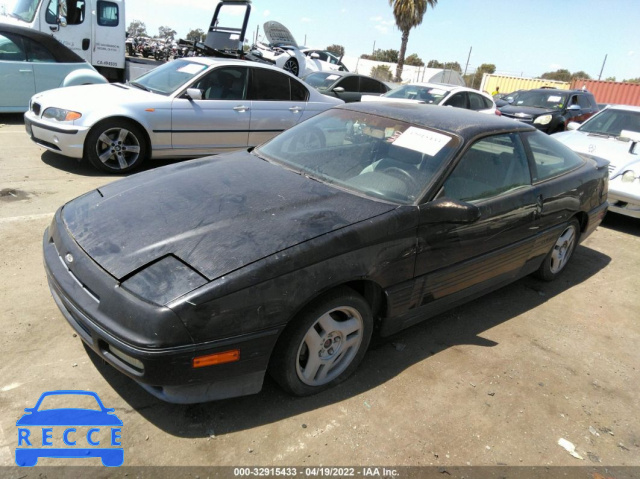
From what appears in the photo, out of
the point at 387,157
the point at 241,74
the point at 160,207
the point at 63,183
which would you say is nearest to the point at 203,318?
the point at 160,207

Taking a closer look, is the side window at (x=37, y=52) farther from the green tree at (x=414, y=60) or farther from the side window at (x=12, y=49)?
the green tree at (x=414, y=60)

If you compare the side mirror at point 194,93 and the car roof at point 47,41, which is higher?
the car roof at point 47,41

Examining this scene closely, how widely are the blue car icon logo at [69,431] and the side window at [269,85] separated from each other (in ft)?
17.4

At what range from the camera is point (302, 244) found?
237 centimetres

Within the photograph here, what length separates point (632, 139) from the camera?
21.6 ft

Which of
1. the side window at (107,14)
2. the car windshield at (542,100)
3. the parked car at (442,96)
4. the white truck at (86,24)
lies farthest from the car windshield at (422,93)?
the side window at (107,14)

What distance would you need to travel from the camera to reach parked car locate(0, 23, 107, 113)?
8.16 metres

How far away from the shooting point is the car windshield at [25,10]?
33.2 feet

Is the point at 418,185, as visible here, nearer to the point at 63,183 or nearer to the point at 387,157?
the point at 387,157

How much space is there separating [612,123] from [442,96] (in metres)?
3.04

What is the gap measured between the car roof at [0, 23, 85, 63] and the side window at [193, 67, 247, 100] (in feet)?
12.7

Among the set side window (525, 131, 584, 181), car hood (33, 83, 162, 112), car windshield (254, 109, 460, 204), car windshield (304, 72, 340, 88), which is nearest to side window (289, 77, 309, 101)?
car hood (33, 83, 162, 112)

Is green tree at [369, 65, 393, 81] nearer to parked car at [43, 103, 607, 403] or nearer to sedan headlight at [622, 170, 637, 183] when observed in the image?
sedan headlight at [622, 170, 637, 183]

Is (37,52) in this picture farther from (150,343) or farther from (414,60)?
(414,60)
